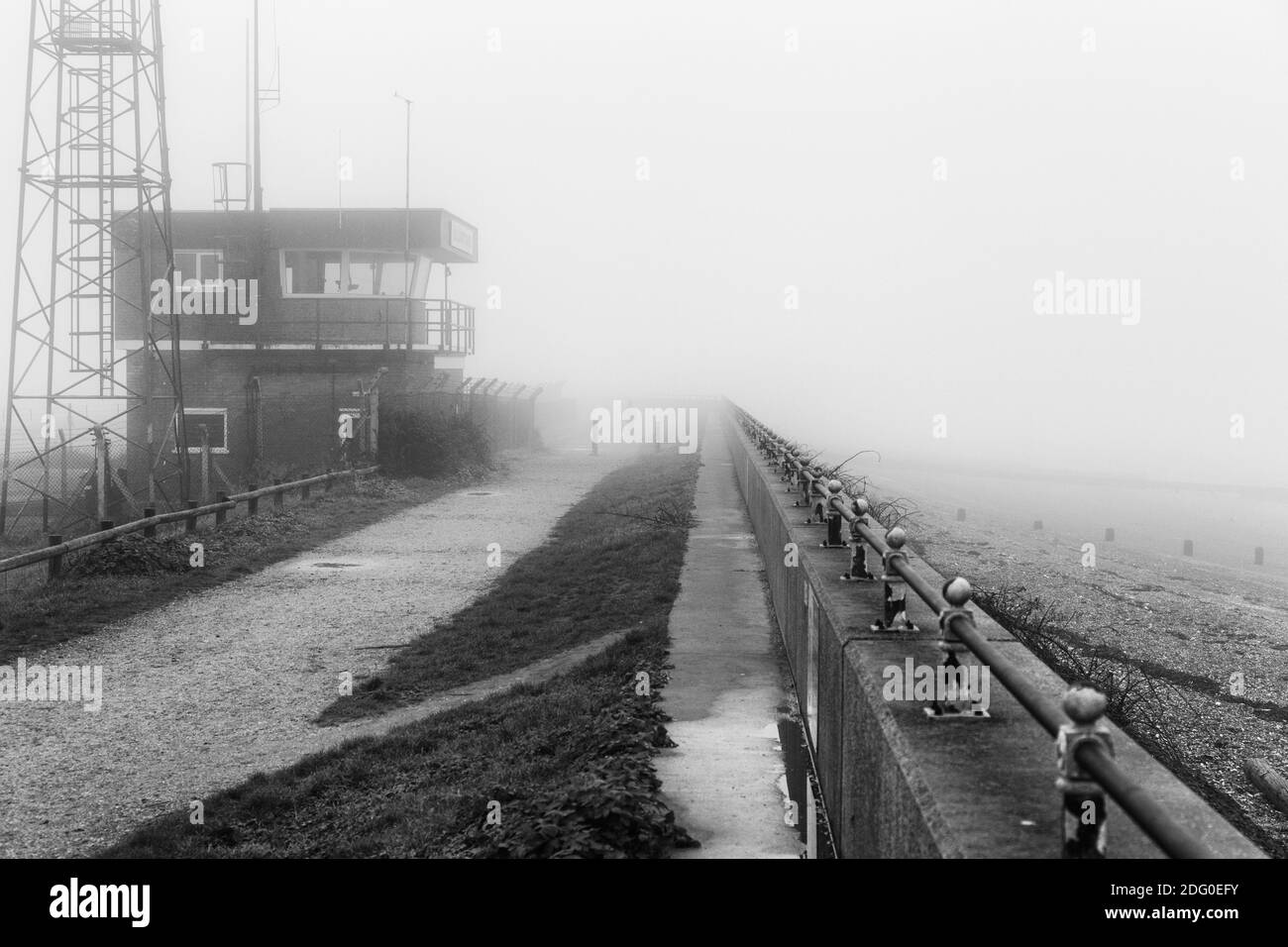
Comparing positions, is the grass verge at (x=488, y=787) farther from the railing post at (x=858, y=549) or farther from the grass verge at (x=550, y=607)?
the railing post at (x=858, y=549)

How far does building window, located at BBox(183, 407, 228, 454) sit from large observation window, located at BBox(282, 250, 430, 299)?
394 cm

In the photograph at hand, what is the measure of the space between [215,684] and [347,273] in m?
24.7

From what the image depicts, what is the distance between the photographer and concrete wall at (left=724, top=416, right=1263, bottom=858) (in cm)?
334

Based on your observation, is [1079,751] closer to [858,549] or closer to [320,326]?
[858,549]

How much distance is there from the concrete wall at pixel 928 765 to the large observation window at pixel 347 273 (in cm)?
2791

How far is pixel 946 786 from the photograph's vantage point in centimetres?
368

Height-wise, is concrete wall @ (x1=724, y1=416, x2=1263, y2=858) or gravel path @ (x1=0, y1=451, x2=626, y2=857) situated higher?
concrete wall @ (x1=724, y1=416, x2=1263, y2=858)

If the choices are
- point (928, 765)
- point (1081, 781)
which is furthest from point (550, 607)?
point (1081, 781)

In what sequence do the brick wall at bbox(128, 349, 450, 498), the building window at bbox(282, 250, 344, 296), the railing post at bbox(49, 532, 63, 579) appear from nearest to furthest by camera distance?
the railing post at bbox(49, 532, 63, 579), the brick wall at bbox(128, 349, 450, 498), the building window at bbox(282, 250, 344, 296)

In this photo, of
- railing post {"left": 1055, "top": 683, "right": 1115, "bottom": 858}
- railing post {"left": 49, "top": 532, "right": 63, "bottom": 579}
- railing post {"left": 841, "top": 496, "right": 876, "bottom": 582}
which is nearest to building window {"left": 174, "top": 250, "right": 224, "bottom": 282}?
railing post {"left": 49, "top": 532, "right": 63, "bottom": 579}

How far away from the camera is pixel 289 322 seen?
33.2 meters

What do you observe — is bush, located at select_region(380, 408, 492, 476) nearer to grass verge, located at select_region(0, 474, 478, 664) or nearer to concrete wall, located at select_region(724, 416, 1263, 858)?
grass verge, located at select_region(0, 474, 478, 664)

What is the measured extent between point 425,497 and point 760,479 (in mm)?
12947
